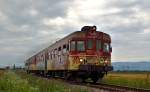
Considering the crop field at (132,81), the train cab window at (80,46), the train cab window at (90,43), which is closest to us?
the train cab window at (80,46)

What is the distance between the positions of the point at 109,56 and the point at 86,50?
182 centimetres

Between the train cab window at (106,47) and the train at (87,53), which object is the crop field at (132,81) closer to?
the train at (87,53)

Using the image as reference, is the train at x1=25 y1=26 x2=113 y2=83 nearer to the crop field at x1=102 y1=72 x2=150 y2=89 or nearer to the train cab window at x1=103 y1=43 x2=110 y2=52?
the train cab window at x1=103 y1=43 x2=110 y2=52

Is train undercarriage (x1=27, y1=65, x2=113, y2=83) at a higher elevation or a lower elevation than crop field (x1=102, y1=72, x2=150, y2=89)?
higher

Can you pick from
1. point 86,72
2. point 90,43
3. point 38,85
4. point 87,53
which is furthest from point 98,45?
point 38,85

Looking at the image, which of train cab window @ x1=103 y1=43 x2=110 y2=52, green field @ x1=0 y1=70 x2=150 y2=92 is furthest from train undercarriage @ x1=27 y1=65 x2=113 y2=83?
green field @ x1=0 y1=70 x2=150 y2=92

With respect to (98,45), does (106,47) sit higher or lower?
lower

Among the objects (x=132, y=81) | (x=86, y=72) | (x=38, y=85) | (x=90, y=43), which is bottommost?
(x=132, y=81)

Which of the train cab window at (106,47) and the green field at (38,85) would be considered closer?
the green field at (38,85)

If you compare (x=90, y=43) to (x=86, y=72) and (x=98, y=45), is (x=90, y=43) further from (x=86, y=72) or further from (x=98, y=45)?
(x=86, y=72)

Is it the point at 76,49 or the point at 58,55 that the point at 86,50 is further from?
the point at 58,55

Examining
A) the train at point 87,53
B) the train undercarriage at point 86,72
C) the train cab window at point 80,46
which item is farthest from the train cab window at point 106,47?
the train cab window at point 80,46

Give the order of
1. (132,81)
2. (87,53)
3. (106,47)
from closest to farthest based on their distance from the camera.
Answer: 1. (87,53)
2. (106,47)
3. (132,81)

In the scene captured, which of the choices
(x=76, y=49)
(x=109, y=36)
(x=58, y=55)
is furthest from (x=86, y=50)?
(x=58, y=55)
